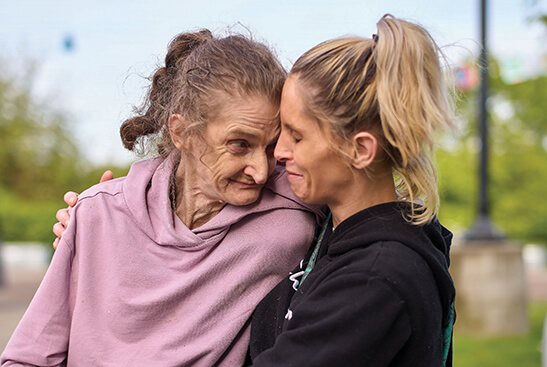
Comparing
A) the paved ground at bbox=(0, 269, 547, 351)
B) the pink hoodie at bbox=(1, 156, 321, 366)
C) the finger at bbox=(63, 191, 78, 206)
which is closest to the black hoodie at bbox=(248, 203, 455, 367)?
the pink hoodie at bbox=(1, 156, 321, 366)

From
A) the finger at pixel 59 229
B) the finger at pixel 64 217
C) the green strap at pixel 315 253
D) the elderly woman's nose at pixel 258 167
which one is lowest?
the green strap at pixel 315 253

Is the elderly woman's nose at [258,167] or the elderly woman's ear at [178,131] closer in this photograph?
the elderly woman's nose at [258,167]

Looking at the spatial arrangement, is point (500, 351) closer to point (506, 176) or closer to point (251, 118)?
point (251, 118)

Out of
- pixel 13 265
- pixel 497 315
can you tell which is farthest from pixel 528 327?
pixel 13 265

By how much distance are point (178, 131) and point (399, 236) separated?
86 cm

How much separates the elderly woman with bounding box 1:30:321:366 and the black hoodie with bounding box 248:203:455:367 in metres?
0.37

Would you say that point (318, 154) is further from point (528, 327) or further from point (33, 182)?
point (33, 182)

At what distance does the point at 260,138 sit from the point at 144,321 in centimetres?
67

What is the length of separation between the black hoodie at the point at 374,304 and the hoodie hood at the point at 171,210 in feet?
1.39

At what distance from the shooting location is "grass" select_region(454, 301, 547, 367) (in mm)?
5918

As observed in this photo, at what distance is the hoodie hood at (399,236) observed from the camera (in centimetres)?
164

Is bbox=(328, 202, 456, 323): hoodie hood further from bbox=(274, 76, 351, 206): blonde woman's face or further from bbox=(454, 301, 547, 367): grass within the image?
bbox=(454, 301, 547, 367): grass

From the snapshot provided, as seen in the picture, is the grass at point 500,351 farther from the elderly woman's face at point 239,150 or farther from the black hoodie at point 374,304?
the black hoodie at point 374,304

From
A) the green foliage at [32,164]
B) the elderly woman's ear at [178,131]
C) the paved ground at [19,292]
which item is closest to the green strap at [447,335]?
the elderly woman's ear at [178,131]
